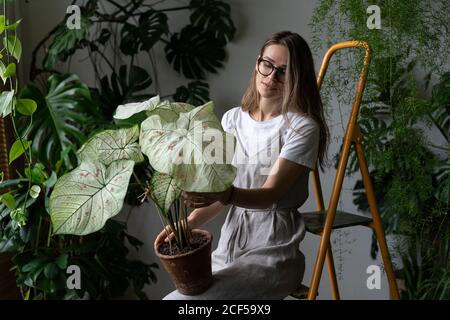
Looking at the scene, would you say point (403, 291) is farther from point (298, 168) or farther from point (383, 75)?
point (298, 168)

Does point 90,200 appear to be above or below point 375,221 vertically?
above

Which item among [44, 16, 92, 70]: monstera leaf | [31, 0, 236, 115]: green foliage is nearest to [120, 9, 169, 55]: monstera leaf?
[31, 0, 236, 115]: green foliage

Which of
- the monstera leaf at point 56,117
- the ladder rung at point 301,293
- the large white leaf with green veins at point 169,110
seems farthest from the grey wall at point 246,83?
the large white leaf with green veins at point 169,110

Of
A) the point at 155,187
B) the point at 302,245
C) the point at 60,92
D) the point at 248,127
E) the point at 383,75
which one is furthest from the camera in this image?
the point at 302,245

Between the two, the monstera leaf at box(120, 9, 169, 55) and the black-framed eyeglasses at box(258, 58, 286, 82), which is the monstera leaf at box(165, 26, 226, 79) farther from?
the black-framed eyeglasses at box(258, 58, 286, 82)

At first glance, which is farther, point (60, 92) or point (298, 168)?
point (60, 92)

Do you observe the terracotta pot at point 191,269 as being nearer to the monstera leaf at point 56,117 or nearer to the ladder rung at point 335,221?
the ladder rung at point 335,221

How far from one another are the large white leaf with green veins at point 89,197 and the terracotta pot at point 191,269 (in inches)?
8.1

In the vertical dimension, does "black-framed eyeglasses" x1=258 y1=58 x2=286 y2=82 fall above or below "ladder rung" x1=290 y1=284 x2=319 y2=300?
above

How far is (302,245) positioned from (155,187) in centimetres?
167

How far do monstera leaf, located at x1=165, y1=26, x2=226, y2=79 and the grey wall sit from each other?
0.21 feet

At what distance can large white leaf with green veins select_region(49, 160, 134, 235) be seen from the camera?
1310 mm

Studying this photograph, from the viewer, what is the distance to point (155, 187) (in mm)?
1342

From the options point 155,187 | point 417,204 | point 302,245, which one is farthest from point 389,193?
point 155,187
